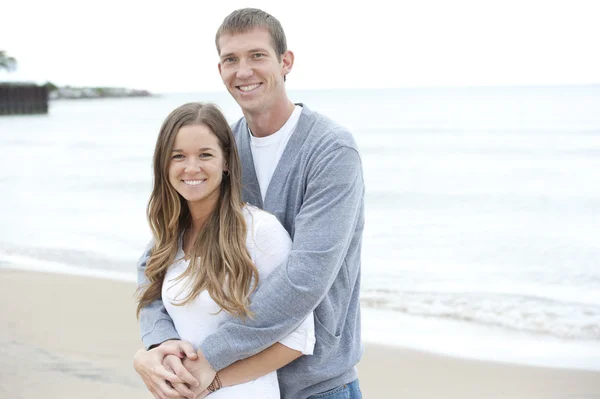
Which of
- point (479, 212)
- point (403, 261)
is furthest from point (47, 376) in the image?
point (479, 212)

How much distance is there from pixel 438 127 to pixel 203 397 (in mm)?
36069

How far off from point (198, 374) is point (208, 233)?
47 cm

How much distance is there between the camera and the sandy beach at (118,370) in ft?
15.9

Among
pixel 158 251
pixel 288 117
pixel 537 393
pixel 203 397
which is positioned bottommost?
pixel 537 393

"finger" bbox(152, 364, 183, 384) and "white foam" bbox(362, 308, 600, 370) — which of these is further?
"white foam" bbox(362, 308, 600, 370)

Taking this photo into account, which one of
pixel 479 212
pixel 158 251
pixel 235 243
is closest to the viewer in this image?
pixel 235 243

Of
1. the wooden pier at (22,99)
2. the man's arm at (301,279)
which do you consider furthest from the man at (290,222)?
the wooden pier at (22,99)

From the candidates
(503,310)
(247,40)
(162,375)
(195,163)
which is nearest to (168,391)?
(162,375)

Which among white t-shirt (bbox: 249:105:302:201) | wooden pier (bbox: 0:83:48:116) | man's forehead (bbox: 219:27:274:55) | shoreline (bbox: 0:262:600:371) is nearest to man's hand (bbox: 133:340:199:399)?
white t-shirt (bbox: 249:105:302:201)

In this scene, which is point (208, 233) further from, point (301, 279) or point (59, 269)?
point (59, 269)

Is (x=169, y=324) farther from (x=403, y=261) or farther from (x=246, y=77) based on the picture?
(x=403, y=261)

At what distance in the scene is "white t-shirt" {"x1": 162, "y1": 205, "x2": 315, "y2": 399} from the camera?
2243 millimetres

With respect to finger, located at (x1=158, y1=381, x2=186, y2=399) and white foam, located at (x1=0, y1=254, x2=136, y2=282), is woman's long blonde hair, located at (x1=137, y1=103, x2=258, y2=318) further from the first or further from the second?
white foam, located at (x1=0, y1=254, x2=136, y2=282)

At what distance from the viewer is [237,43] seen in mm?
2551
